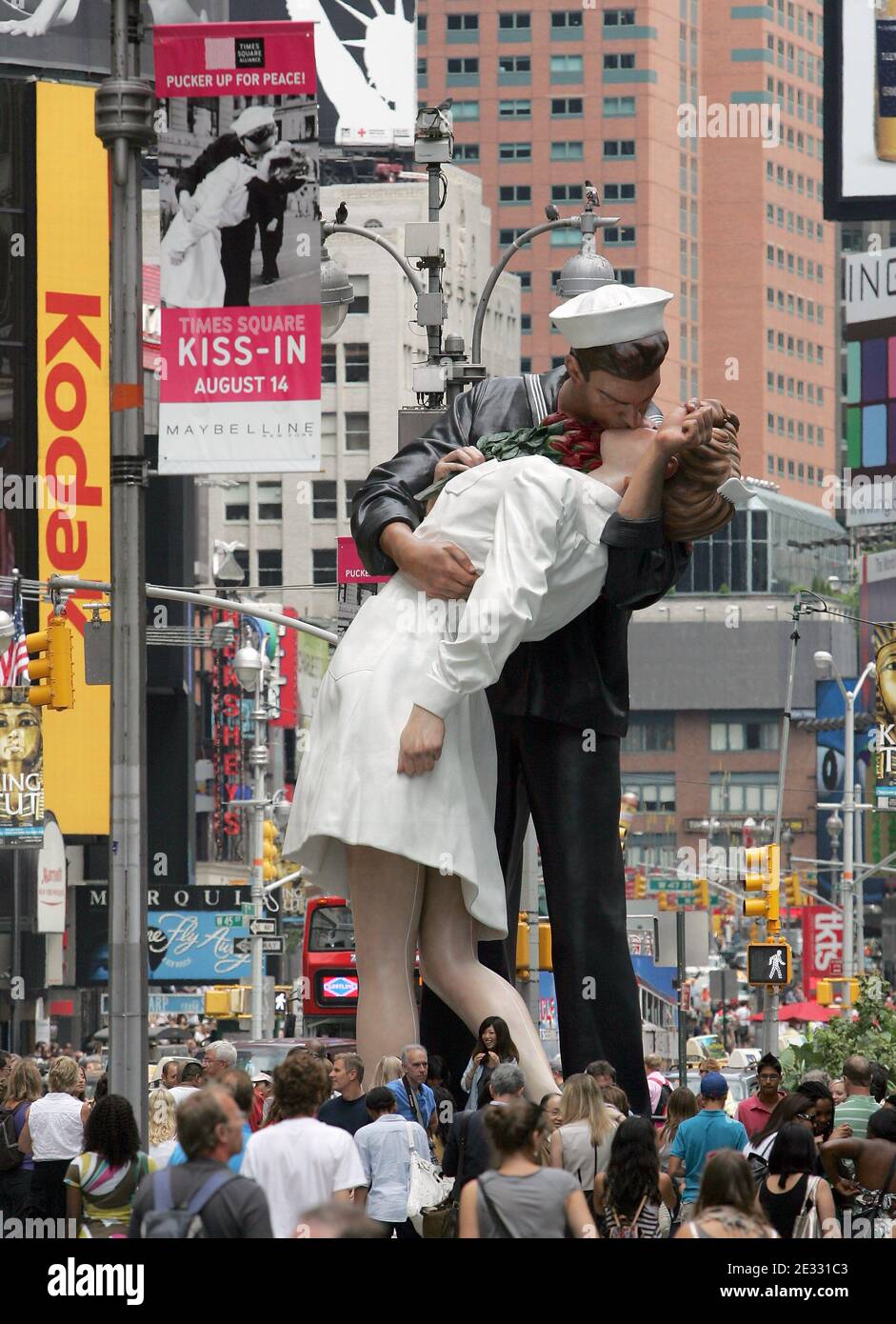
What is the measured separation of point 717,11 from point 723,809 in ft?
166

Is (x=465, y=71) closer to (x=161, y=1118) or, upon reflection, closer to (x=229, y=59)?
(x=229, y=59)

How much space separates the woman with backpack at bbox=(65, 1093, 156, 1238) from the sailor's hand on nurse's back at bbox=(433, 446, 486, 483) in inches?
200

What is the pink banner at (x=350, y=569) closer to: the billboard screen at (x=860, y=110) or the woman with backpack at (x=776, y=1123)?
the woman with backpack at (x=776, y=1123)

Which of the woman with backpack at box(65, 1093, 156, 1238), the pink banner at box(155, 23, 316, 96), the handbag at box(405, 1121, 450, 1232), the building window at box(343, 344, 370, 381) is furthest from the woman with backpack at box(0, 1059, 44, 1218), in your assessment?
the building window at box(343, 344, 370, 381)

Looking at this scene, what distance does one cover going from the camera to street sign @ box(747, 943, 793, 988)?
34.9 meters

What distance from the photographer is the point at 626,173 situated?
157500 mm

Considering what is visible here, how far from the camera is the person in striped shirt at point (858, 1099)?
50.7ft

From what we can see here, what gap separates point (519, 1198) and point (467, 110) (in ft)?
507

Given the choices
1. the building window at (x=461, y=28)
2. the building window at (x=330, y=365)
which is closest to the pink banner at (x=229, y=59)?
the building window at (x=330, y=365)

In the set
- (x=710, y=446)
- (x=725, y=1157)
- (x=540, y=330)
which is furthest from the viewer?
(x=540, y=330)

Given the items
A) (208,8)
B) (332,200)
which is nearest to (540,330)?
(332,200)

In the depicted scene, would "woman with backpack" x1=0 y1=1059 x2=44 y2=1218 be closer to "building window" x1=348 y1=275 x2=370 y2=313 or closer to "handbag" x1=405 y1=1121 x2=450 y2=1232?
"handbag" x1=405 y1=1121 x2=450 y2=1232

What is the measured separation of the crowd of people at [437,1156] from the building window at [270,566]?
10786cm
